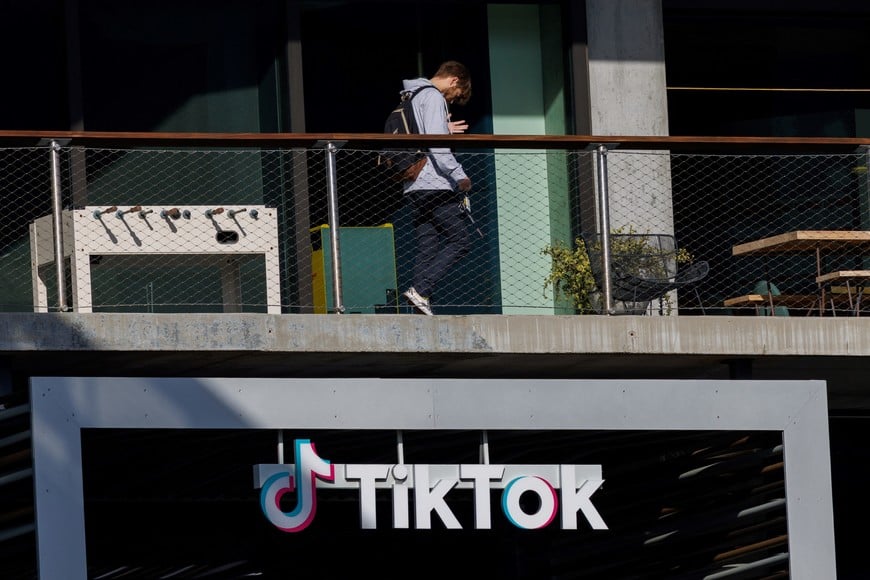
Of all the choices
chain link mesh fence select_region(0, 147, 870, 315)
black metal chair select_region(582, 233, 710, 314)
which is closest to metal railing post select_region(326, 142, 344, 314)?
chain link mesh fence select_region(0, 147, 870, 315)

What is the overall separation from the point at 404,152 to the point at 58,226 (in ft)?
7.06

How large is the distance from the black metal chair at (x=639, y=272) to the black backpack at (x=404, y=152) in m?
1.27

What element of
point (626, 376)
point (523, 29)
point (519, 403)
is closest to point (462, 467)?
point (519, 403)

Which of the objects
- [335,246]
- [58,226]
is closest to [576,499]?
[335,246]

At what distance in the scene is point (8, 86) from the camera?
14.6 metres

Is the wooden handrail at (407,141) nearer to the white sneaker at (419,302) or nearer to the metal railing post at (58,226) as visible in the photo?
the metal railing post at (58,226)

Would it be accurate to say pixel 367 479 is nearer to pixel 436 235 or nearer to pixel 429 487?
pixel 429 487

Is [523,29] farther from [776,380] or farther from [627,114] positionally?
[776,380]

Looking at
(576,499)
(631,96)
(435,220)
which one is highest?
(631,96)

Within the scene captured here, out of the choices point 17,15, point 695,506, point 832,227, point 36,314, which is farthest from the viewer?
point 832,227

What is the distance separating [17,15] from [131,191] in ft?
5.07

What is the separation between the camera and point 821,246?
13867 millimetres

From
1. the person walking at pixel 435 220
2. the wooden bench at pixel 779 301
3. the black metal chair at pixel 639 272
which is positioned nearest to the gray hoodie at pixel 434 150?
the person walking at pixel 435 220

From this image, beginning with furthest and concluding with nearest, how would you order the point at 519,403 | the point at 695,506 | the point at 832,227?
the point at 832,227
the point at 695,506
the point at 519,403
